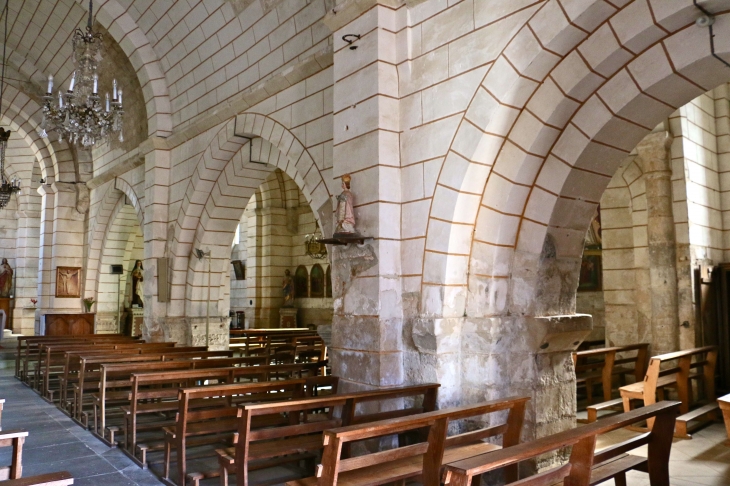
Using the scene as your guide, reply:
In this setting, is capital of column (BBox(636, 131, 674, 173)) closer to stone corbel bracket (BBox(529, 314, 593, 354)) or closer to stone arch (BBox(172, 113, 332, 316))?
stone corbel bracket (BBox(529, 314, 593, 354))

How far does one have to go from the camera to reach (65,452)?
4641 millimetres

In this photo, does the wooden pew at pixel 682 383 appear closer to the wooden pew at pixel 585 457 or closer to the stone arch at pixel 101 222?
the wooden pew at pixel 585 457

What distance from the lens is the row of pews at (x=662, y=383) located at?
17.4 feet

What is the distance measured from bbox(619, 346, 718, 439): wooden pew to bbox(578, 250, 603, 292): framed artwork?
235 cm

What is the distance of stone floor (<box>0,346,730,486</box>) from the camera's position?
404 centimetres

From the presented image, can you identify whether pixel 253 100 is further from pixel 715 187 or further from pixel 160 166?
pixel 715 187

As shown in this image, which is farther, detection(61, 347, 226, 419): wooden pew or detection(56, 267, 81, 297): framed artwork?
detection(56, 267, 81, 297): framed artwork

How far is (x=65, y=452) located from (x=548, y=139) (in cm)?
444

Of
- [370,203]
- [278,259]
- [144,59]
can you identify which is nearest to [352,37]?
[370,203]

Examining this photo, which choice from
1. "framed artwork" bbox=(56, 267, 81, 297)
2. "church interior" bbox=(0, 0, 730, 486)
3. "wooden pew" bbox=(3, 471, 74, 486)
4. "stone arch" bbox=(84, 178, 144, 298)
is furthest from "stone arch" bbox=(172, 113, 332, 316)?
"framed artwork" bbox=(56, 267, 81, 297)

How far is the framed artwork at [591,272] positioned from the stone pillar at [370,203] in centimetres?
559

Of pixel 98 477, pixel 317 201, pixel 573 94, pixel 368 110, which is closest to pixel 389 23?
pixel 368 110

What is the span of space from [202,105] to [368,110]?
183 inches

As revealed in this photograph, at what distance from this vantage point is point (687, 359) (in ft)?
19.3
